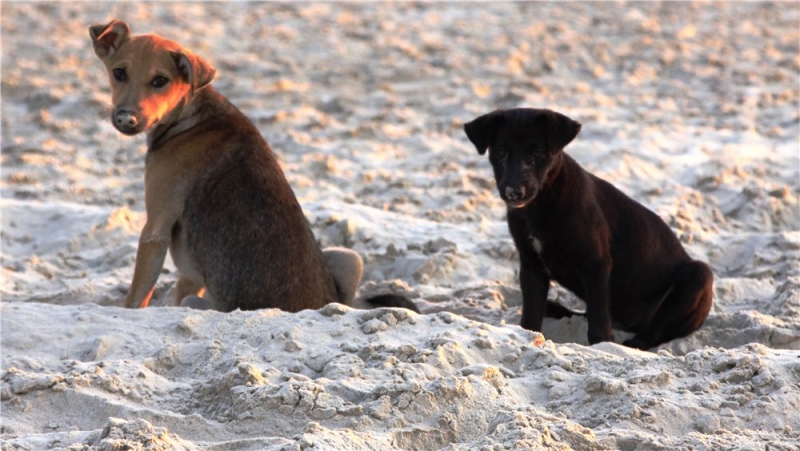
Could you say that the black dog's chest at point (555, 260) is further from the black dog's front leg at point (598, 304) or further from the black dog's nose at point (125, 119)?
the black dog's nose at point (125, 119)

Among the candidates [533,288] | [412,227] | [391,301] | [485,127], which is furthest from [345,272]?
[412,227]

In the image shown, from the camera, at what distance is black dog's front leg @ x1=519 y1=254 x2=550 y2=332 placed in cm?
647

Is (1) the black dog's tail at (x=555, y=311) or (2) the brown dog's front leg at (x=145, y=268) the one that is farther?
(1) the black dog's tail at (x=555, y=311)

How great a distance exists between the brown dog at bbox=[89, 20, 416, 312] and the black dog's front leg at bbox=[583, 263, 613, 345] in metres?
1.08

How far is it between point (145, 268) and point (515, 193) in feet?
7.09

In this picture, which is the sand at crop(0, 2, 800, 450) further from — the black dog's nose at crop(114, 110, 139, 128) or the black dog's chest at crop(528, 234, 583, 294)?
the black dog's nose at crop(114, 110, 139, 128)

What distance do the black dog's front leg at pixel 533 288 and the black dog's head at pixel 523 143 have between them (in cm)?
40

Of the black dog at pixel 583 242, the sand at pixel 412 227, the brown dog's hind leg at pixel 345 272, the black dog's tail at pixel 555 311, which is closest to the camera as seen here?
the sand at pixel 412 227

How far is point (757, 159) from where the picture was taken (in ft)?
35.1

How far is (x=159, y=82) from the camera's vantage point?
258 inches

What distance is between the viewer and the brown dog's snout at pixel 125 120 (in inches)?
252

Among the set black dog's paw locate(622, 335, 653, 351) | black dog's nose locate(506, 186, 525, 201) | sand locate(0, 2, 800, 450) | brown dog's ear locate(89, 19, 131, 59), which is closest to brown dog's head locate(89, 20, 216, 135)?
brown dog's ear locate(89, 19, 131, 59)

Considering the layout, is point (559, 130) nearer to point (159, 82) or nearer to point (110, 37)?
point (159, 82)

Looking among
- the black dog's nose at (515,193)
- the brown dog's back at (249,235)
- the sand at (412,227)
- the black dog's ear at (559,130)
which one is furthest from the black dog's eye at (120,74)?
the black dog's ear at (559,130)
